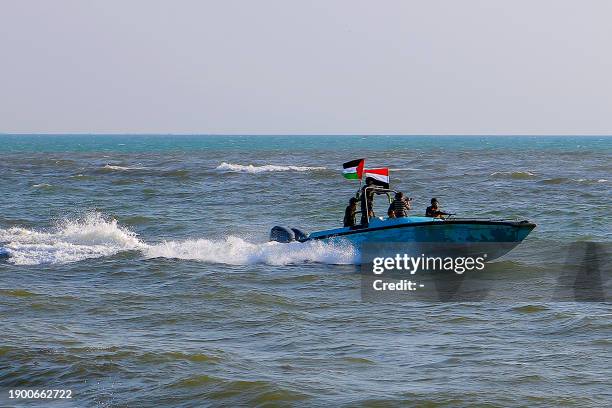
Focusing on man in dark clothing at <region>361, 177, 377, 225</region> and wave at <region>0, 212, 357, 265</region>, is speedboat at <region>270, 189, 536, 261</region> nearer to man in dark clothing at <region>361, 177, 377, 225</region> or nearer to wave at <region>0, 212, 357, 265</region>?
man in dark clothing at <region>361, 177, 377, 225</region>

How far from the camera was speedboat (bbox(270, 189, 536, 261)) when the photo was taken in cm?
1972

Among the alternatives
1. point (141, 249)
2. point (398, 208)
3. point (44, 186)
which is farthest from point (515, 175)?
point (398, 208)

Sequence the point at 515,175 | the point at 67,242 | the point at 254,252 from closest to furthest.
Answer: the point at 254,252
the point at 67,242
the point at 515,175

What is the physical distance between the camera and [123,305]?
16.8m

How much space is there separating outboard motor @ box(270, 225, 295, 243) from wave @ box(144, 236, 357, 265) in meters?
0.21

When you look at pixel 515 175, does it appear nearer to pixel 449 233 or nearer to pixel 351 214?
pixel 351 214

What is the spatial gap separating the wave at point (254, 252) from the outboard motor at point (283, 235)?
21 centimetres

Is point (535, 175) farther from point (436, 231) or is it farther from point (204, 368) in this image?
point (204, 368)

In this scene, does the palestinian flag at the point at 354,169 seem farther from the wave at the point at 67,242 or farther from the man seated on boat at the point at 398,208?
the wave at the point at 67,242

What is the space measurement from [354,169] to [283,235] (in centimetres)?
271

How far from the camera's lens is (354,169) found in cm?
2092

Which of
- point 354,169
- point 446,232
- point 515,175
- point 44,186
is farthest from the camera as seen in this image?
point 515,175

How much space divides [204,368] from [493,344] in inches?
167

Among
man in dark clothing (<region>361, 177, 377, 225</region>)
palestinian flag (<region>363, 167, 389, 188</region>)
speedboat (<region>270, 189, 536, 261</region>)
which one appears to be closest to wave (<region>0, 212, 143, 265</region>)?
man in dark clothing (<region>361, 177, 377, 225</region>)
